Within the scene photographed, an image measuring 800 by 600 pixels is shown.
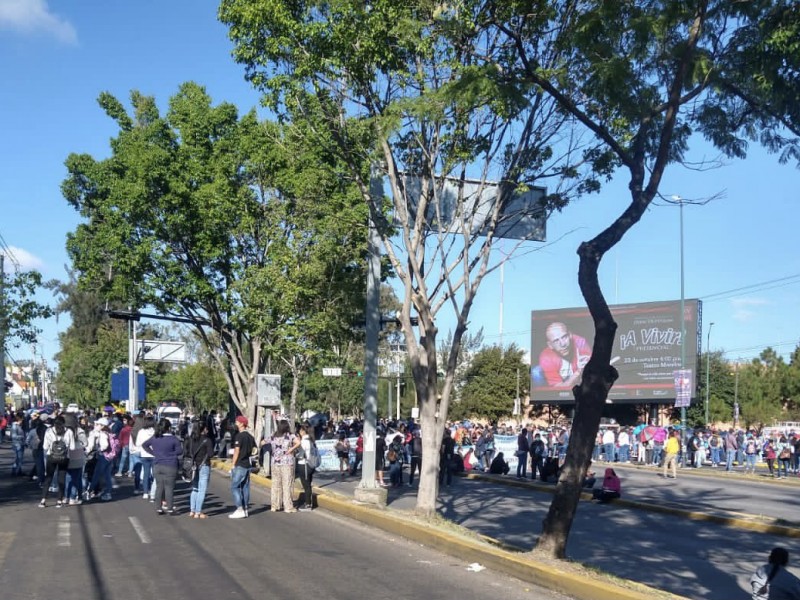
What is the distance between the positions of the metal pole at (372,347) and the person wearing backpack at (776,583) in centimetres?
1038

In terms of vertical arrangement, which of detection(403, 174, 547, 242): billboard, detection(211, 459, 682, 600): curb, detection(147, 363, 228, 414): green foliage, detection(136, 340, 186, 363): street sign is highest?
detection(403, 174, 547, 242): billboard

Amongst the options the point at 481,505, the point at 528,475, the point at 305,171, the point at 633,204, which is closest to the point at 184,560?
the point at 633,204

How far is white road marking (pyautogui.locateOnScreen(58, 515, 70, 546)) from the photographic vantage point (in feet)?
41.6

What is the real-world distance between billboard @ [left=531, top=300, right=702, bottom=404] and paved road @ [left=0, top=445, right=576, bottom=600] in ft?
150

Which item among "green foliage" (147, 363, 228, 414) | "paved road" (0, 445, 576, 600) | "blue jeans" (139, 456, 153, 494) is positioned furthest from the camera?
"green foliage" (147, 363, 228, 414)

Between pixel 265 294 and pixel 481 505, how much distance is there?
9.38 m

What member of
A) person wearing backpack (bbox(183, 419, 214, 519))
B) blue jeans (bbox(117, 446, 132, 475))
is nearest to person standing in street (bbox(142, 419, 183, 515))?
person wearing backpack (bbox(183, 419, 214, 519))

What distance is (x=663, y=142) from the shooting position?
1141 centimetres

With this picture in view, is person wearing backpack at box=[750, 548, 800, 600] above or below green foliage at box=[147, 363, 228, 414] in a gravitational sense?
below

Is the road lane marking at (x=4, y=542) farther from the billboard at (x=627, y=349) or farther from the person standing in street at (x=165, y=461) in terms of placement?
the billboard at (x=627, y=349)

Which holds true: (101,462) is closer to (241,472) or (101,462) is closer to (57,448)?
(57,448)

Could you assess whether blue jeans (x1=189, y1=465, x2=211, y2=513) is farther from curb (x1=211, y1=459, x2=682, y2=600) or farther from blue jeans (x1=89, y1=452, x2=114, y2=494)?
blue jeans (x1=89, y1=452, x2=114, y2=494)

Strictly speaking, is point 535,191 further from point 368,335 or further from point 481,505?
point 481,505

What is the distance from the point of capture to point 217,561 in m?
11.4
